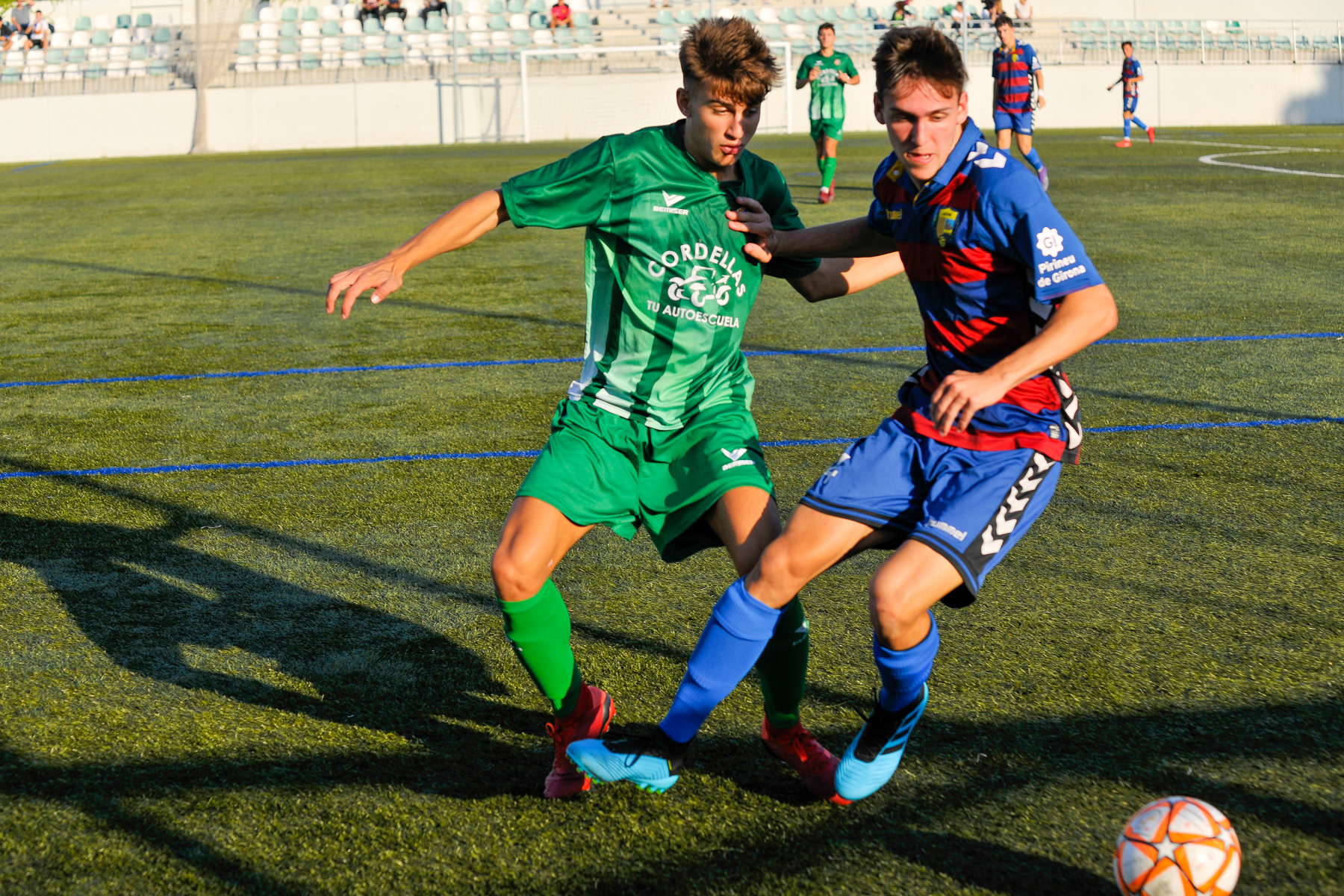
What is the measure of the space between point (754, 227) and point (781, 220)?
0.80 feet

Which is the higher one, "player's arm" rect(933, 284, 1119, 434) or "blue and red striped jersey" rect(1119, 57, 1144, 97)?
"blue and red striped jersey" rect(1119, 57, 1144, 97)

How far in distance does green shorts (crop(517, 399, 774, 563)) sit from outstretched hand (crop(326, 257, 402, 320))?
1.71 ft

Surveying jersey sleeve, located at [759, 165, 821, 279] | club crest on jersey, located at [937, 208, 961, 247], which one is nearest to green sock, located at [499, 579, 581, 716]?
jersey sleeve, located at [759, 165, 821, 279]

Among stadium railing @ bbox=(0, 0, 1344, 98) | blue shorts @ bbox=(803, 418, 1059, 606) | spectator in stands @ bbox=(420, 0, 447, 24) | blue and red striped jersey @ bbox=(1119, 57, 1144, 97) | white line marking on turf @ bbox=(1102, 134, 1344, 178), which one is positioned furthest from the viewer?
spectator in stands @ bbox=(420, 0, 447, 24)

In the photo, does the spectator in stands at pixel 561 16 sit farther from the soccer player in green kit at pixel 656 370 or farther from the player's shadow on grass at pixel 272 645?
the soccer player in green kit at pixel 656 370

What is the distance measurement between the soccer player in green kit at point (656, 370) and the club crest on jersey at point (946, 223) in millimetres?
472

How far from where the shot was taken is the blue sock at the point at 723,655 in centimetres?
276

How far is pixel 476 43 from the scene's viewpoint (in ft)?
112

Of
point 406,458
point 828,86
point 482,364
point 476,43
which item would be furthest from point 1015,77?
point 476,43

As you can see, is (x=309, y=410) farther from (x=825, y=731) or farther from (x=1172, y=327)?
(x=1172, y=327)

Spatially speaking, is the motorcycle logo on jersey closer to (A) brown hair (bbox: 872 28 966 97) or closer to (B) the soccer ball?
(A) brown hair (bbox: 872 28 966 97)

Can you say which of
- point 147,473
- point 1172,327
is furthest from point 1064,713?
point 1172,327

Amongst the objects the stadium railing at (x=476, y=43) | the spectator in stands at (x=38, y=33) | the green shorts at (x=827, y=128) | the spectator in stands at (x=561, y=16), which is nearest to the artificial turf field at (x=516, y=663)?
the green shorts at (x=827, y=128)

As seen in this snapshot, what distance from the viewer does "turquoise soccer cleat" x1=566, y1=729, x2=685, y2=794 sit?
2.73m
